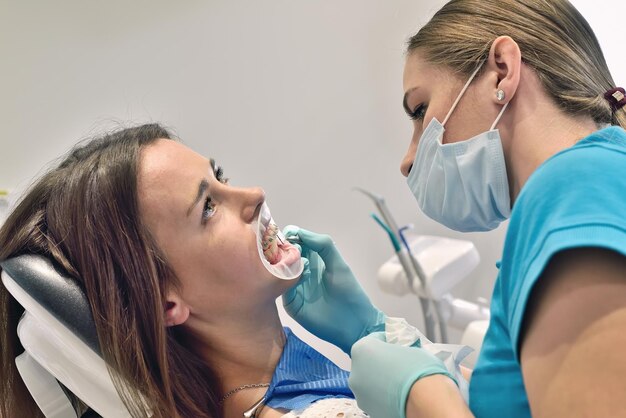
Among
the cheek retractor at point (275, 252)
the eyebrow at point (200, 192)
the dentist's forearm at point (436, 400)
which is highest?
the eyebrow at point (200, 192)

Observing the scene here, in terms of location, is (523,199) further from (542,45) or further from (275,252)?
(275,252)

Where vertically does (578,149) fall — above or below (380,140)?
above

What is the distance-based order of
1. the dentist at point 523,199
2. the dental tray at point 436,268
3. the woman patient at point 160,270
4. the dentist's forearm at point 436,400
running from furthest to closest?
the dental tray at point 436,268 < the woman patient at point 160,270 < the dentist's forearm at point 436,400 < the dentist at point 523,199

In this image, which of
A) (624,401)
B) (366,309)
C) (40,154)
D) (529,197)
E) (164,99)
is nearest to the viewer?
(624,401)

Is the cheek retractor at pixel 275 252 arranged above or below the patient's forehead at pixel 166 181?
below

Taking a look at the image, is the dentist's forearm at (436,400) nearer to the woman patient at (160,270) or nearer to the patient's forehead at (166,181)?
the woman patient at (160,270)

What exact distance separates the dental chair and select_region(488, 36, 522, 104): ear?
2.78 ft

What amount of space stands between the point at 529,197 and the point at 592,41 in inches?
21.7

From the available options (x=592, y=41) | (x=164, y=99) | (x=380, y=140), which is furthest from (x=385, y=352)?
(x=380, y=140)

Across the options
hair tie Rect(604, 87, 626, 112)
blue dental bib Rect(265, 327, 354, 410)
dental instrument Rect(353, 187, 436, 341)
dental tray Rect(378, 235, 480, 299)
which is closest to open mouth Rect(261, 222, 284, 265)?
blue dental bib Rect(265, 327, 354, 410)

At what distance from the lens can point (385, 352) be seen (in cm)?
92

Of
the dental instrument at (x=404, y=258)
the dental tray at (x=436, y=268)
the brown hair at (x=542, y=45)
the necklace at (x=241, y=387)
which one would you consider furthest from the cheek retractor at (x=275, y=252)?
the dental tray at (x=436, y=268)

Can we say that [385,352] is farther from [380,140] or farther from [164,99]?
[380,140]

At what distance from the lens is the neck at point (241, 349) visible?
118 centimetres
